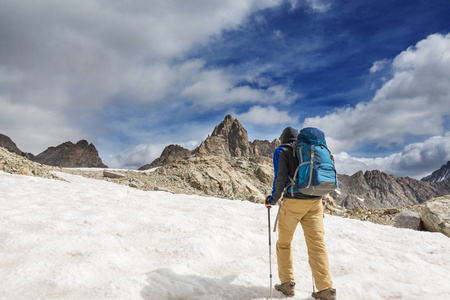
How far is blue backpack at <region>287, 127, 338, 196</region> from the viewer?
15.3 ft

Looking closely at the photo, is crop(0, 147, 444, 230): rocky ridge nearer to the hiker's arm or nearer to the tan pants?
the tan pants

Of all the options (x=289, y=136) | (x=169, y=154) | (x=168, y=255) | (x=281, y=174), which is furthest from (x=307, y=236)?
(x=169, y=154)

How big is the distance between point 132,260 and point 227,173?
35.7 metres

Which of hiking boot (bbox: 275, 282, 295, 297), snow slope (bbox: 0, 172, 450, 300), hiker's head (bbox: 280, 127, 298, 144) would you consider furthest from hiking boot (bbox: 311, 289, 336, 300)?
hiker's head (bbox: 280, 127, 298, 144)

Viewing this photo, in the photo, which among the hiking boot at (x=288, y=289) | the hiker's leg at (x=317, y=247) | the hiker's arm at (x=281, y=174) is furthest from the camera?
the hiker's arm at (x=281, y=174)

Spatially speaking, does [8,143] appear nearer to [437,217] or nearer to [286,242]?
[437,217]

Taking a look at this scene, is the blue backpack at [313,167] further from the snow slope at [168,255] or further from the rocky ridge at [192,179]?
the rocky ridge at [192,179]

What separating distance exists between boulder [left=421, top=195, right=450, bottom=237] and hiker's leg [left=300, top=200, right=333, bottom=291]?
1281 centimetres

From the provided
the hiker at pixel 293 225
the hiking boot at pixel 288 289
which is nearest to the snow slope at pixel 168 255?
the hiking boot at pixel 288 289

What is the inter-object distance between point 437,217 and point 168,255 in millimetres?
14584

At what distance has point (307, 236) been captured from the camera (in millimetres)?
4988

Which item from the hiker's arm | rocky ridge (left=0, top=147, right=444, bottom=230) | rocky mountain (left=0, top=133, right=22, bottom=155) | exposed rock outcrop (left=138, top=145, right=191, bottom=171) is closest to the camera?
the hiker's arm

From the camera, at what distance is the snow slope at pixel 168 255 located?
15.6ft

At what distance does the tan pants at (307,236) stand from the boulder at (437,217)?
506 inches
